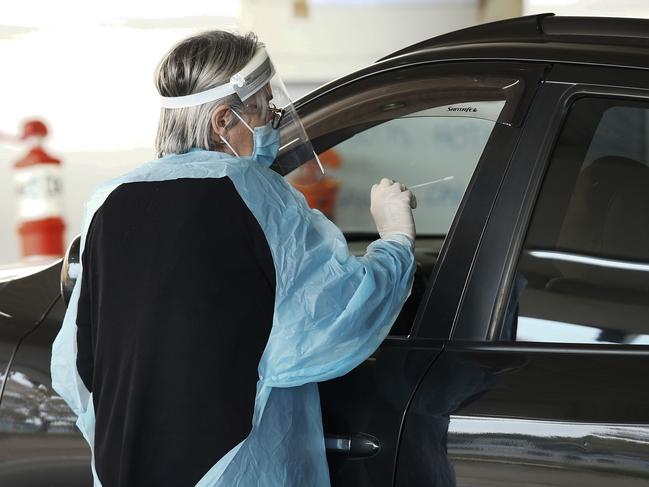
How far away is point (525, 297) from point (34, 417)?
116cm

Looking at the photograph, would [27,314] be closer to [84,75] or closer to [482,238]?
[482,238]

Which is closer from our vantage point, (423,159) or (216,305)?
(216,305)

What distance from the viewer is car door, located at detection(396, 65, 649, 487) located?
193 centimetres

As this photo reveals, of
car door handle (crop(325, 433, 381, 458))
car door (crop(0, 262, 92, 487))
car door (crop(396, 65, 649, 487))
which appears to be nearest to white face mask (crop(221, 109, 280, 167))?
car door (crop(396, 65, 649, 487))

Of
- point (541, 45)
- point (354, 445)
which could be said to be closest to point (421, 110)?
point (541, 45)

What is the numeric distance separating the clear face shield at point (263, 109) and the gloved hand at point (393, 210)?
0.78ft

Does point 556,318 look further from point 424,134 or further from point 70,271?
point 424,134

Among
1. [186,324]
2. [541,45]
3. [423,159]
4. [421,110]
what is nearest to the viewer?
[186,324]

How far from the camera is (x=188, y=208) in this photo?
1.95m

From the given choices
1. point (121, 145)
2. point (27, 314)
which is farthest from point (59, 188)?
point (27, 314)

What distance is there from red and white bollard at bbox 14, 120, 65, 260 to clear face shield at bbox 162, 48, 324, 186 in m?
4.56

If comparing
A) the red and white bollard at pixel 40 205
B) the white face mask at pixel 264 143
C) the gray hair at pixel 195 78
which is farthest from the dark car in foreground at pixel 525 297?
the red and white bollard at pixel 40 205

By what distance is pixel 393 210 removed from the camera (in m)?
2.18

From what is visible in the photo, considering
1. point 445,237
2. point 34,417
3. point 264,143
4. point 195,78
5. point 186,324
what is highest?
point 195,78
